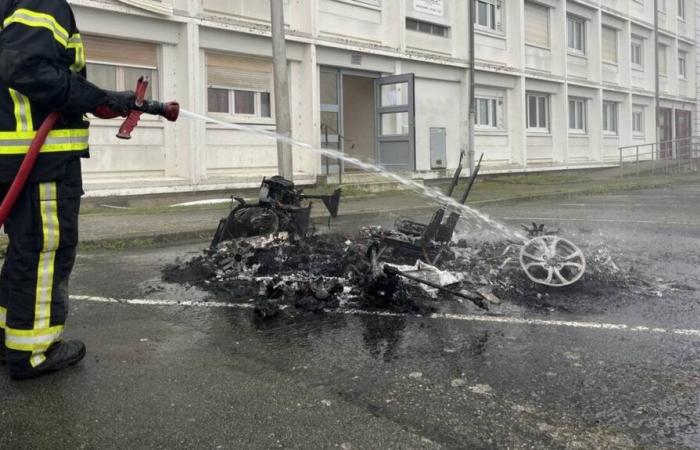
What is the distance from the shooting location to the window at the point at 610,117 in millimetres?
29811

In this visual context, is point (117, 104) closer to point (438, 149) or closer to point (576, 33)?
point (438, 149)

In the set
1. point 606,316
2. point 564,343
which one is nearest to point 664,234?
point 606,316

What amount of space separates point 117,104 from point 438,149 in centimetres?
1769

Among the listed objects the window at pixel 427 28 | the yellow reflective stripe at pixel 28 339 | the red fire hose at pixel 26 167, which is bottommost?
the yellow reflective stripe at pixel 28 339

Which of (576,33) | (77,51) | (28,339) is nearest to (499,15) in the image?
(576,33)

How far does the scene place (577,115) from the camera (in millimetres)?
28203

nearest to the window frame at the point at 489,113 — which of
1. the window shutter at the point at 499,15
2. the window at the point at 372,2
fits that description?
the window shutter at the point at 499,15

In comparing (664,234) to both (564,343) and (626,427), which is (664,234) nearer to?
(564,343)

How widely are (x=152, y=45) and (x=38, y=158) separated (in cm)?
1162

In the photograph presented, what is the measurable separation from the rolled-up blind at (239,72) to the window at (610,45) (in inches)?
805

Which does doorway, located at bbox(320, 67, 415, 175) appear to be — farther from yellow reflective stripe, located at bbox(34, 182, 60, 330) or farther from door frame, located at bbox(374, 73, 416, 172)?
yellow reflective stripe, located at bbox(34, 182, 60, 330)

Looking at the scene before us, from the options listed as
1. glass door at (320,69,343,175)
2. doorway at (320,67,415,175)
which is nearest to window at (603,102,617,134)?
doorway at (320,67,415,175)

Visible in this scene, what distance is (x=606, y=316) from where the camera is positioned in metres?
4.20

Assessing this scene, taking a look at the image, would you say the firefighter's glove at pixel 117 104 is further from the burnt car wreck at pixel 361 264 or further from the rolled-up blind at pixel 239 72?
the rolled-up blind at pixel 239 72
